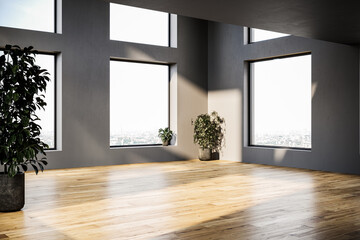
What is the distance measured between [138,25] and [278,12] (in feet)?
15.7

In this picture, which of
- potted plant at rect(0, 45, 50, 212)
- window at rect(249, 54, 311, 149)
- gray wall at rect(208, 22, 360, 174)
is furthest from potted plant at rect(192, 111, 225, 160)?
potted plant at rect(0, 45, 50, 212)

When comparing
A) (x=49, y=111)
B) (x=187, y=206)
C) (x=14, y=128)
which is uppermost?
(x=49, y=111)

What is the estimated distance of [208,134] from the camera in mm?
9062

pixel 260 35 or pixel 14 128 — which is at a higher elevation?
pixel 260 35

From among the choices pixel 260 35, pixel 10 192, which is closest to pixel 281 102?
pixel 260 35

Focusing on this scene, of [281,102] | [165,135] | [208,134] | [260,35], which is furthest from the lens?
[165,135]

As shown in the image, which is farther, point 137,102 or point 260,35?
point 137,102

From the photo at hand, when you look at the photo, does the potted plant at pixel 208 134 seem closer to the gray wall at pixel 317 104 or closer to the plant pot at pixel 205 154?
the plant pot at pixel 205 154

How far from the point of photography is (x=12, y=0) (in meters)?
7.45

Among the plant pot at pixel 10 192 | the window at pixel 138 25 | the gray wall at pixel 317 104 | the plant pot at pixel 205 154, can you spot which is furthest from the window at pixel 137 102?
the plant pot at pixel 10 192

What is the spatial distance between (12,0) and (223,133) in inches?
200

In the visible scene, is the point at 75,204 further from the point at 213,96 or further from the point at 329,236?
the point at 213,96

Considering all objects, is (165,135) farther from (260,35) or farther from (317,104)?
(317,104)

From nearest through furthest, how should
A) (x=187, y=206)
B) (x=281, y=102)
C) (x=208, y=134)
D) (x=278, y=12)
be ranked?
(x=187, y=206)
(x=278, y=12)
(x=281, y=102)
(x=208, y=134)
